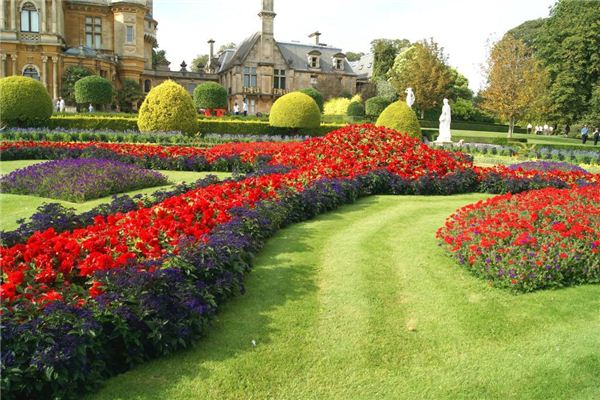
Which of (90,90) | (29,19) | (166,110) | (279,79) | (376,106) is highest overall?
(29,19)

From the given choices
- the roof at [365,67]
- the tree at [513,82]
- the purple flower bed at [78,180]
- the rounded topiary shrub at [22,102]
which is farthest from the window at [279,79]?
the purple flower bed at [78,180]

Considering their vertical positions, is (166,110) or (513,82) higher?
(513,82)

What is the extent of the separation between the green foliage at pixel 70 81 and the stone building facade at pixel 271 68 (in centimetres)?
1757

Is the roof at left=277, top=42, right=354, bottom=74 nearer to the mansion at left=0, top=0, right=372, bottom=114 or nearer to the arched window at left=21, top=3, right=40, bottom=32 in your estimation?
the mansion at left=0, top=0, right=372, bottom=114

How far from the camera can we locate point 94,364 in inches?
143

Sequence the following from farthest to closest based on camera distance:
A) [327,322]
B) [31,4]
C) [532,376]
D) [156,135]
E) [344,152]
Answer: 1. [31,4]
2. [156,135]
3. [344,152]
4. [327,322]
5. [532,376]

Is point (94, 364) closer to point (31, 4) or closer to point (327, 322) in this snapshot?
point (327, 322)

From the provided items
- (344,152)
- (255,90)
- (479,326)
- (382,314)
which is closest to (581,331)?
(479,326)

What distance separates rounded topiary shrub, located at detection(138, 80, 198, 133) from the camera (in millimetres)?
21109

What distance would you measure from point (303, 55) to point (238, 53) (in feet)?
23.4

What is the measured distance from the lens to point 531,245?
5797 millimetres

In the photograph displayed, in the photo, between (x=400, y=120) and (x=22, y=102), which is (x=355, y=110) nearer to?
(x=400, y=120)

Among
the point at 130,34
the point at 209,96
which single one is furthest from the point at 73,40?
the point at 209,96

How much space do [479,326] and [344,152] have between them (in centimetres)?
663
